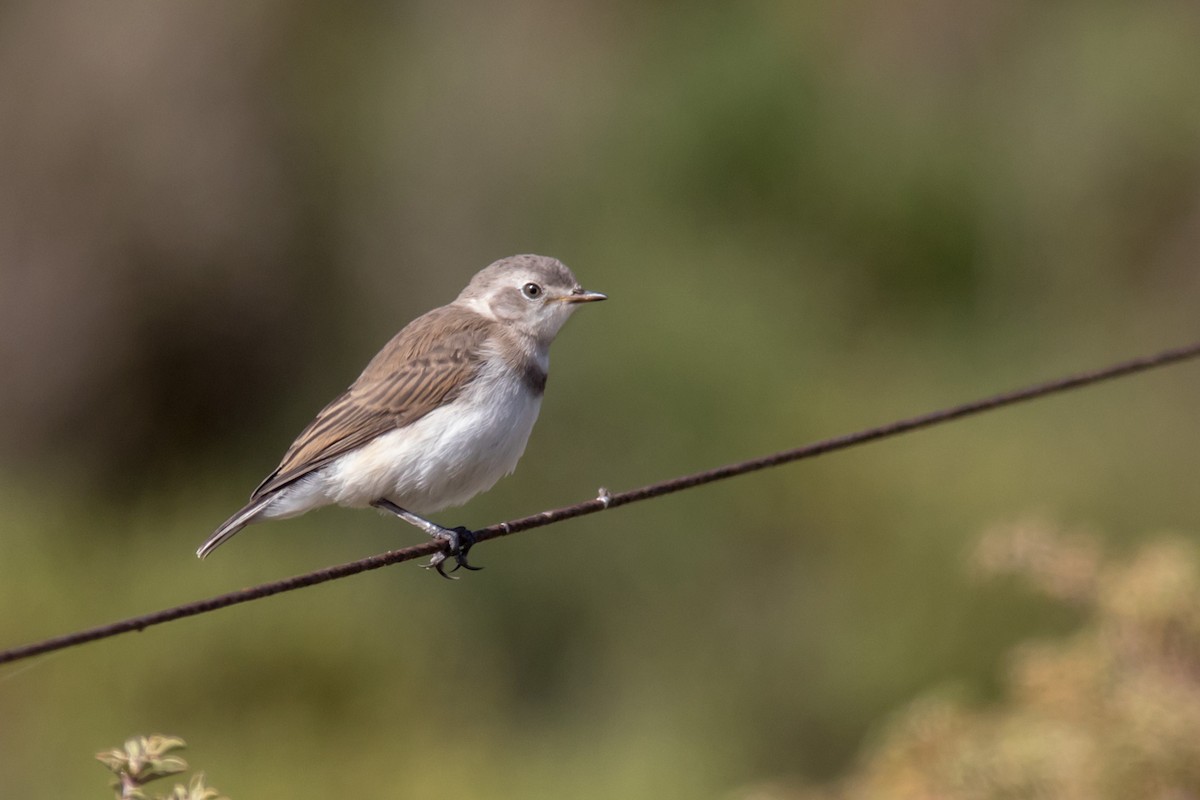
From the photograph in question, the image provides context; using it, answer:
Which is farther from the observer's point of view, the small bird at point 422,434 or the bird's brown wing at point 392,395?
the bird's brown wing at point 392,395

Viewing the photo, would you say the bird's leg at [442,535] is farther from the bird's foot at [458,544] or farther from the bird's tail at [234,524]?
the bird's tail at [234,524]

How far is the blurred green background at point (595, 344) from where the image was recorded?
8641mm

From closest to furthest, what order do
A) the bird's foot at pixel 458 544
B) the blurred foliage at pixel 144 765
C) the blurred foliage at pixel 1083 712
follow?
the blurred foliage at pixel 144 765 < the bird's foot at pixel 458 544 < the blurred foliage at pixel 1083 712

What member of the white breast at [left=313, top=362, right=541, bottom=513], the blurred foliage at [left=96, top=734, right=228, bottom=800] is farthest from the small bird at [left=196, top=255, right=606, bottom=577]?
the blurred foliage at [left=96, top=734, right=228, bottom=800]

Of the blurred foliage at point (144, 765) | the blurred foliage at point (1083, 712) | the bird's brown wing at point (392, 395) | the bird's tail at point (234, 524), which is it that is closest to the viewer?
the blurred foliage at point (144, 765)

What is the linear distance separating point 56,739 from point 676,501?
15.8 feet

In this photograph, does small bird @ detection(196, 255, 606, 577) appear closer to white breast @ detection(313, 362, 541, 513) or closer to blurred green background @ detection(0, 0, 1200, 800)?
white breast @ detection(313, 362, 541, 513)

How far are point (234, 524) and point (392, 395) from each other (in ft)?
2.27

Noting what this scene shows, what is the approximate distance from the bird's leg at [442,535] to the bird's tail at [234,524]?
0.38 meters

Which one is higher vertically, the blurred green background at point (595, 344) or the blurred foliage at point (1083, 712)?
the blurred green background at point (595, 344)

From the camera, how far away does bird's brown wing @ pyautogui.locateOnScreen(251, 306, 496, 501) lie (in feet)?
17.3

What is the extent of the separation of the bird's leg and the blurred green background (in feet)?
8.39

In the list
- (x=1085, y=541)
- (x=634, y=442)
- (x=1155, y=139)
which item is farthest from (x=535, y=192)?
(x=1085, y=541)

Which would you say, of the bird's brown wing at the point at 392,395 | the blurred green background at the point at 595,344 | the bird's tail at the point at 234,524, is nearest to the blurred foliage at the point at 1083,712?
the bird's brown wing at the point at 392,395
